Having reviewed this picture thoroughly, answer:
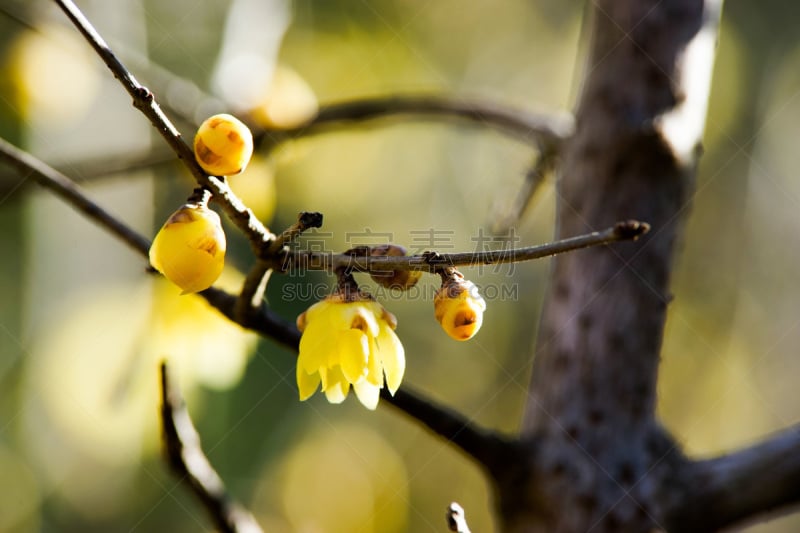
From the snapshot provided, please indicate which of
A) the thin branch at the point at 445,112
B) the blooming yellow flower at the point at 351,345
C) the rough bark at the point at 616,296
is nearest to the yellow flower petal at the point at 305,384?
the blooming yellow flower at the point at 351,345

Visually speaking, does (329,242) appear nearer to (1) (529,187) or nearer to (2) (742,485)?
(1) (529,187)

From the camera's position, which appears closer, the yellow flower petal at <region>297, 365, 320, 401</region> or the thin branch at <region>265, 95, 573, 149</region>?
the yellow flower petal at <region>297, 365, 320, 401</region>

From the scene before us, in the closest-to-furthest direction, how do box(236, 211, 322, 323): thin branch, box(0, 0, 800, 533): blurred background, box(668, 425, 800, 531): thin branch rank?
box(236, 211, 322, 323): thin branch, box(668, 425, 800, 531): thin branch, box(0, 0, 800, 533): blurred background

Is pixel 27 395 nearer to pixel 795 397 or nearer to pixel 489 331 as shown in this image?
pixel 489 331

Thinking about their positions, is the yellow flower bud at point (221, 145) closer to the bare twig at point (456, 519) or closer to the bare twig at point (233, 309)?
the bare twig at point (233, 309)

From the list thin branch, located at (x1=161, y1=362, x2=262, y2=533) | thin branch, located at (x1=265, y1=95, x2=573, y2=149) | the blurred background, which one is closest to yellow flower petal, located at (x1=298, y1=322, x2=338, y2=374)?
thin branch, located at (x1=161, y1=362, x2=262, y2=533)

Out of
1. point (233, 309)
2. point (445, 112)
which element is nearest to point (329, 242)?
point (445, 112)

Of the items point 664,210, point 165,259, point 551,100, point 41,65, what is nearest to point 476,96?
point 664,210

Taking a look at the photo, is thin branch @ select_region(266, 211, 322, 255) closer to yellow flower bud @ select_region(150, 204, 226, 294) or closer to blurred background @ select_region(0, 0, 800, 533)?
yellow flower bud @ select_region(150, 204, 226, 294)
